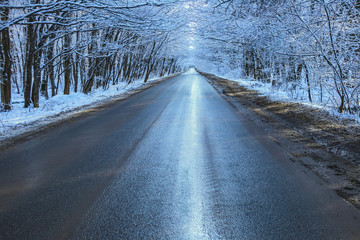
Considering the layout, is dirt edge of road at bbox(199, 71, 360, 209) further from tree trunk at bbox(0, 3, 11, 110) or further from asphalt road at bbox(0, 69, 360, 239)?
tree trunk at bbox(0, 3, 11, 110)

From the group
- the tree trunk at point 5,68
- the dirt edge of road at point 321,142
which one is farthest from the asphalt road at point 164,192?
the tree trunk at point 5,68

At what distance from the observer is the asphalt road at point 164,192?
2.37m

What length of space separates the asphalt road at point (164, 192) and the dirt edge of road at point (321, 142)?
26cm

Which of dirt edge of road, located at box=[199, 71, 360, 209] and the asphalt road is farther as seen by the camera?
dirt edge of road, located at box=[199, 71, 360, 209]

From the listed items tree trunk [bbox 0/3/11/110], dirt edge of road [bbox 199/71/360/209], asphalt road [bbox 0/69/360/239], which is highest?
tree trunk [bbox 0/3/11/110]

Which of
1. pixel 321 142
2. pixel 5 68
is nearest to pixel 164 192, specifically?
pixel 321 142

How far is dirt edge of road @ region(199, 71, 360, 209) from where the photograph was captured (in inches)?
134

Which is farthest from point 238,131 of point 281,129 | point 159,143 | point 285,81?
point 285,81

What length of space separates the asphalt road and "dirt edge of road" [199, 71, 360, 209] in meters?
0.26

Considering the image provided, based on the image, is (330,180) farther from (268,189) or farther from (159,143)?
(159,143)

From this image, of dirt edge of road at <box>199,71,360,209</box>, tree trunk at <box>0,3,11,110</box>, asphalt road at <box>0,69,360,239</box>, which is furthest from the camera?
tree trunk at <box>0,3,11,110</box>

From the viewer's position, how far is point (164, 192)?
3.09 meters

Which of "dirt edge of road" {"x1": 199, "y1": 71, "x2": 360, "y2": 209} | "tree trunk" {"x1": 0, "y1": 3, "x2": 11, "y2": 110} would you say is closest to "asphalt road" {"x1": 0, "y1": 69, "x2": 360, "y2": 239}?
"dirt edge of road" {"x1": 199, "y1": 71, "x2": 360, "y2": 209}

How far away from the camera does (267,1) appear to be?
6.63 metres
